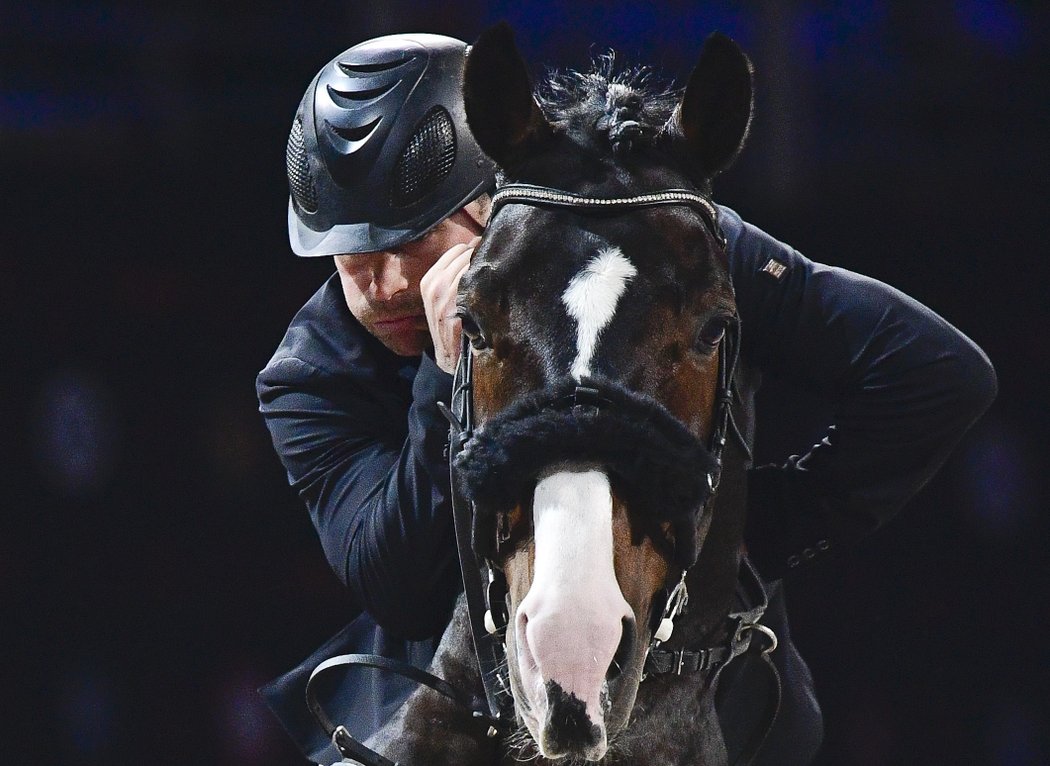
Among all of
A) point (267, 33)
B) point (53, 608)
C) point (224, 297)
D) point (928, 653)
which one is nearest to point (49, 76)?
point (267, 33)

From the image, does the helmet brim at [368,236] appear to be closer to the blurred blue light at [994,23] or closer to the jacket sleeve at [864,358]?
the jacket sleeve at [864,358]

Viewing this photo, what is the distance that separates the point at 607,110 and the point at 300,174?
0.56m

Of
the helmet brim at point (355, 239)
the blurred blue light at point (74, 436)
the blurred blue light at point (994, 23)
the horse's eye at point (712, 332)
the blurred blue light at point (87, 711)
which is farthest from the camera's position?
the blurred blue light at point (994, 23)

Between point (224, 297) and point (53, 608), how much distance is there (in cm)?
A: 74

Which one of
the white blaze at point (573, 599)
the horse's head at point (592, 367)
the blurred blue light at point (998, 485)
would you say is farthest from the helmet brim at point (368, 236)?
the blurred blue light at point (998, 485)

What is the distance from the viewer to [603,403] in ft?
3.79

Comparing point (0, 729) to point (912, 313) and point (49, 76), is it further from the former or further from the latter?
point (912, 313)

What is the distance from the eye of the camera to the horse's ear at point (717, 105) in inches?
52.3

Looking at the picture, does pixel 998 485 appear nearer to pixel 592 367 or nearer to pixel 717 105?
pixel 717 105

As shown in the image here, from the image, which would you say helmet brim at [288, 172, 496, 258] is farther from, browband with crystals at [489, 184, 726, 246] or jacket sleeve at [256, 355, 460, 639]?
browband with crystals at [489, 184, 726, 246]

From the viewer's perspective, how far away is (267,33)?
3.77 m

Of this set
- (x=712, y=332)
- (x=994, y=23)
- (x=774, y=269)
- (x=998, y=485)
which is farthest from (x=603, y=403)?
(x=994, y=23)

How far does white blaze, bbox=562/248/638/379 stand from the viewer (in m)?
1.18

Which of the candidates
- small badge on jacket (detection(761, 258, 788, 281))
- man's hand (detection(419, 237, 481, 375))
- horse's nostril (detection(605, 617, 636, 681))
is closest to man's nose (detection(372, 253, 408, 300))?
man's hand (detection(419, 237, 481, 375))
